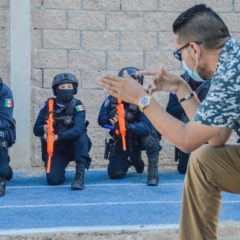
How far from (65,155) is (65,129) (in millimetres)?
332

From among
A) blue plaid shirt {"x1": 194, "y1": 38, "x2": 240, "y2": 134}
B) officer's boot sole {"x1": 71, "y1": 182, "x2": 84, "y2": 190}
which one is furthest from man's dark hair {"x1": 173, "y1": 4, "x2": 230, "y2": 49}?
officer's boot sole {"x1": 71, "y1": 182, "x2": 84, "y2": 190}

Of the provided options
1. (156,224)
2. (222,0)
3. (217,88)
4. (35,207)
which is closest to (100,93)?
(222,0)

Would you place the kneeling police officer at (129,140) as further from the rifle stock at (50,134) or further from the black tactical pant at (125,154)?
the rifle stock at (50,134)

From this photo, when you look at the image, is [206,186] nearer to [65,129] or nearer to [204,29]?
[204,29]

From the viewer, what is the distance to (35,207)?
5465 mm

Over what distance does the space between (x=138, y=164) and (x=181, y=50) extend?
4.07m

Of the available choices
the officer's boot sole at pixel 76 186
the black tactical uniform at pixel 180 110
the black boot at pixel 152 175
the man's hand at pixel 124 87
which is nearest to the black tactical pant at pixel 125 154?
the black boot at pixel 152 175

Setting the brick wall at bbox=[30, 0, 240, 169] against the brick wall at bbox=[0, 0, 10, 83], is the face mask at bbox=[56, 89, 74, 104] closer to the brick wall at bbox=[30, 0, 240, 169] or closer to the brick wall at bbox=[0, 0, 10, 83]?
the brick wall at bbox=[30, 0, 240, 169]

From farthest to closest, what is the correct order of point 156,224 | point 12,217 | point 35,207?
1. point 35,207
2. point 12,217
3. point 156,224

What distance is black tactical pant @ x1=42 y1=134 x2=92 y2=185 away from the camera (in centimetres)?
652

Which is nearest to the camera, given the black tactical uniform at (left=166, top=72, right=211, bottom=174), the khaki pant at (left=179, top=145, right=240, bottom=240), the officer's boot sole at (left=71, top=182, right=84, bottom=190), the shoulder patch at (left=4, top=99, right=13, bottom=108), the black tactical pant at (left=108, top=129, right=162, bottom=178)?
the khaki pant at (left=179, top=145, right=240, bottom=240)

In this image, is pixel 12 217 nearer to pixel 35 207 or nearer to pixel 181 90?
pixel 35 207

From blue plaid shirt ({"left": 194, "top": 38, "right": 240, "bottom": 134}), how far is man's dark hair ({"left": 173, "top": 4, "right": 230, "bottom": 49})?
0.14m

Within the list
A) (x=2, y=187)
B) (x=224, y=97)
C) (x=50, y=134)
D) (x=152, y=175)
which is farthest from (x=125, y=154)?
(x=224, y=97)
